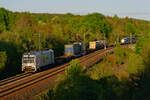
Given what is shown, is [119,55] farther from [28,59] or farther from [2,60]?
[2,60]

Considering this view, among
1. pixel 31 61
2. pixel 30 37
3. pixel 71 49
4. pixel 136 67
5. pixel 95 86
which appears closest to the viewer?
pixel 95 86

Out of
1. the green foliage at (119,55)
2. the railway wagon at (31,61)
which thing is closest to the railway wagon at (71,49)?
the green foliage at (119,55)

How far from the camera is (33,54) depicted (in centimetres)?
2523

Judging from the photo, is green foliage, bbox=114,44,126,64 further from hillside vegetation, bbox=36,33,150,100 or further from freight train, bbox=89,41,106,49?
freight train, bbox=89,41,106,49

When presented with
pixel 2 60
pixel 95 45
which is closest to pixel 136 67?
pixel 2 60

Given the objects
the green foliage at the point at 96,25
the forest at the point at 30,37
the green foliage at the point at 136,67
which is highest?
the green foliage at the point at 96,25

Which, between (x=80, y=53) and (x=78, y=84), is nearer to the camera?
(x=78, y=84)

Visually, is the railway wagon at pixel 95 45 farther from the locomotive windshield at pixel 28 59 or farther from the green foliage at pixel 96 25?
the locomotive windshield at pixel 28 59

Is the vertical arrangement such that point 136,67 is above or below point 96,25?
below

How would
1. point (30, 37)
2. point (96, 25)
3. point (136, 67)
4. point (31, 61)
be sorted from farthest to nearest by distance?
point (96, 25)
point (30, 37)
point (136, 67)
point (31, 61)

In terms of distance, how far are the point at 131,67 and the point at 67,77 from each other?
1434 cm

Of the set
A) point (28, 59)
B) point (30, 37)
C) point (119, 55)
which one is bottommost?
point (119, 55)

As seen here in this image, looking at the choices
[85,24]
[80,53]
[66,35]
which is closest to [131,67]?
[80,53]

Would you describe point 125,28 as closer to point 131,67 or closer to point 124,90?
point 131,67
